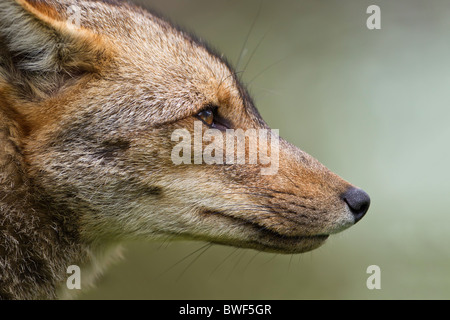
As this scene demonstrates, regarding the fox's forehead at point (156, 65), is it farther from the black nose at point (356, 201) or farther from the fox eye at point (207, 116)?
the black nose at point (356, 201)

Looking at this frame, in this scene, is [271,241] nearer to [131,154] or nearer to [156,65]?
[131,154]

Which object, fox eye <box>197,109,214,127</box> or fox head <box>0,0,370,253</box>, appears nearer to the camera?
fox head <box>0,0,370,253</box>

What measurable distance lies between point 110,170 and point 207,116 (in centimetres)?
82

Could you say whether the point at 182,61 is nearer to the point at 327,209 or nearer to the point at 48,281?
the point at 327,209

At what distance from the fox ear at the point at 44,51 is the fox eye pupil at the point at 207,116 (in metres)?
0.81

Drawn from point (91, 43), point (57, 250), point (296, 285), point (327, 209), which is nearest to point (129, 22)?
point (91, 43)

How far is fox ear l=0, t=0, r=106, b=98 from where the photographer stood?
3691 millimetres

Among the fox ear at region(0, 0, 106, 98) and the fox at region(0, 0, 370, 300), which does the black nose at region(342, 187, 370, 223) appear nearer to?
the fox at region(0, 0, 370, 300)

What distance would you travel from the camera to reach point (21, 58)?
384cm

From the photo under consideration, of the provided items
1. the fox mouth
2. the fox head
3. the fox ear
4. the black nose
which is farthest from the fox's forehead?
the black nose

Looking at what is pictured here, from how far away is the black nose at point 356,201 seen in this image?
3984 mm

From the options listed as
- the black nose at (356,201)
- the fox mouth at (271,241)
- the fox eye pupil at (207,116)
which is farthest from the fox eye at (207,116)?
the black nose at (356,201)

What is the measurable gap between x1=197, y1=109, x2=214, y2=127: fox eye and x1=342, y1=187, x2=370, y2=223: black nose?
3.63 feet

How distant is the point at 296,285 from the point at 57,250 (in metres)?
6.12
